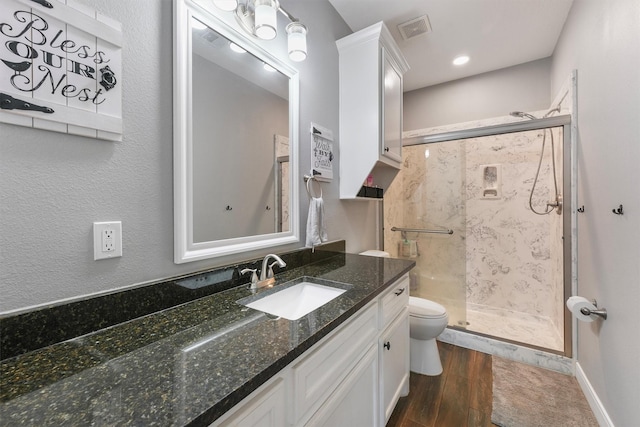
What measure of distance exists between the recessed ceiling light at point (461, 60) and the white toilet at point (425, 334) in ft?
7.65

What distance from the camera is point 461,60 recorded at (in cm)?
260

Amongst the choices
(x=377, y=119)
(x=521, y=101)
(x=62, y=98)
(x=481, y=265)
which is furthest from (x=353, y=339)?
(x=521, y=101)

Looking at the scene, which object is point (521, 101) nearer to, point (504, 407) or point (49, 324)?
point (504, 407)

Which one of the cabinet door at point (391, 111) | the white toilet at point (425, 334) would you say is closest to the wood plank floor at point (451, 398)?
the white toilet at point (425, 334)

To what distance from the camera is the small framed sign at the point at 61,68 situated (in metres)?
0.64

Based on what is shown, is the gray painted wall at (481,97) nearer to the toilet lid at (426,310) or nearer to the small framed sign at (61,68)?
the toilet lid at (426,310)

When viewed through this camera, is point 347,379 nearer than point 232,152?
Yes

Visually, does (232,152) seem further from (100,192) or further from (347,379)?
(347,379)

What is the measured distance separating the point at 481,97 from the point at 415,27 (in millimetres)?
1269

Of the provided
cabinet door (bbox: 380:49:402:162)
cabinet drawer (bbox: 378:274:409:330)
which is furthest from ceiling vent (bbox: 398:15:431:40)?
cabinet drawer (bbox: 378:274:409:330)

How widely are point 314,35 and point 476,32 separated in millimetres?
1438

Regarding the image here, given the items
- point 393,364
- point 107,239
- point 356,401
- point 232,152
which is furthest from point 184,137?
point 393,364

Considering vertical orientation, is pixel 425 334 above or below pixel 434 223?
below

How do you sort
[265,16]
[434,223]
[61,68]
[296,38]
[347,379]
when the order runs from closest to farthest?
[61,68]
[347,379]
[265,16]
[296,38]
[434,223]
